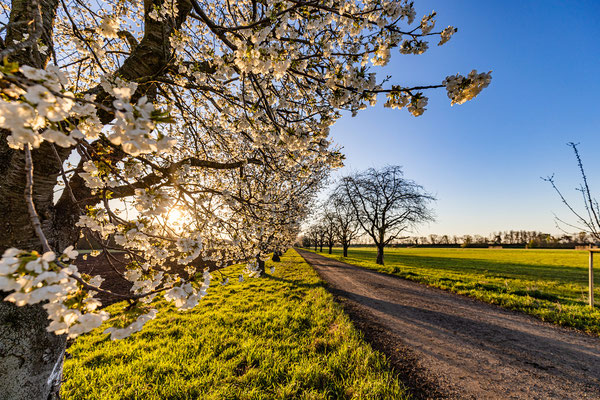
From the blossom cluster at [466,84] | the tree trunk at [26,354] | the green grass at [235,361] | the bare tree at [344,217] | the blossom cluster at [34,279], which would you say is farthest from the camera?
the bare tree at [344,217]

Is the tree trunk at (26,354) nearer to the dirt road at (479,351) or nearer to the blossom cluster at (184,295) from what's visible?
the blossom cluster at (184,295)

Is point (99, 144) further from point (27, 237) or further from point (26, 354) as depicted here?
point (26, 354)

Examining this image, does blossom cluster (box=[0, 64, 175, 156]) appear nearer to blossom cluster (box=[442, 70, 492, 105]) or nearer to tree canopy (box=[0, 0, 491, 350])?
tree canopy (box=[0, 0, 491, 350])

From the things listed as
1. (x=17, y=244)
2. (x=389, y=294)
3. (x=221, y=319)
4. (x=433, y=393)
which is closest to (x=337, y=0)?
(x=17, y=244)

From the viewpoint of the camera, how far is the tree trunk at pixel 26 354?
2.05 m

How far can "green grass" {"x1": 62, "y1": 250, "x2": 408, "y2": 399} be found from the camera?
342 centimetres

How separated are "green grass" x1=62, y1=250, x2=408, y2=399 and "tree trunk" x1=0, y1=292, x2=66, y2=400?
144 centimetres

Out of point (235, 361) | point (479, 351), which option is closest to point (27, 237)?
point (235, 361)

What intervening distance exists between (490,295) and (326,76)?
10.8 m

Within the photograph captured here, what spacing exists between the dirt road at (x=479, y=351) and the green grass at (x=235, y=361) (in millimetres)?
768

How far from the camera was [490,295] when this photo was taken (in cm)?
870

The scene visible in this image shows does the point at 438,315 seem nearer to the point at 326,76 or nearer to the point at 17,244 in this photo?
the point at 326,76

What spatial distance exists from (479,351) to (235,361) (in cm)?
524

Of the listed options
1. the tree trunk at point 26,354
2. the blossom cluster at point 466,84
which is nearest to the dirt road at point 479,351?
the blossom cluster at point 466,84
